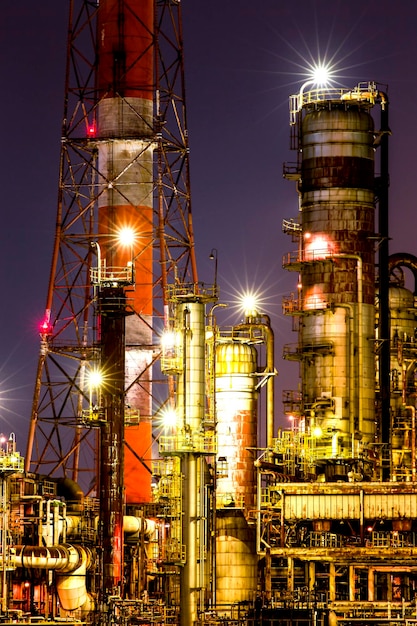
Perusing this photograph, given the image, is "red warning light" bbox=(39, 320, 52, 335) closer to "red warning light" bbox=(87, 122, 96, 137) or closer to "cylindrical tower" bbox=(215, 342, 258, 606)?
"cylindrical tower" bbox=(215, 342, 258, 606)

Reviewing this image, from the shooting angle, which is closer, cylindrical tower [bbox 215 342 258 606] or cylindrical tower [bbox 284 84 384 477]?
cylindrical tower [bbox 215 342 258 606]

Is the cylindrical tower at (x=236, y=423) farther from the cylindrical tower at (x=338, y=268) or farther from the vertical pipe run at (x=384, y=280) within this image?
the vertical pipe run at (x=384, y=280)

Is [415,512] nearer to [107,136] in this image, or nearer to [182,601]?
[182,601]

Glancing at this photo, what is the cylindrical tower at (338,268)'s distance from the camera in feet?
308

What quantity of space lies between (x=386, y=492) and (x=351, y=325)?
11.1 metres

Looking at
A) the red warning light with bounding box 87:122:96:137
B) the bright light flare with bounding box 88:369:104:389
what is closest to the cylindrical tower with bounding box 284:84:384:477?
the red warning light with bounding box 87:122:96:137

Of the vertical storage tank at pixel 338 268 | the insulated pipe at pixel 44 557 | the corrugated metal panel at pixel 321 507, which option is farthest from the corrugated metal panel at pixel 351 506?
the insulated pipe at pixel 44 557

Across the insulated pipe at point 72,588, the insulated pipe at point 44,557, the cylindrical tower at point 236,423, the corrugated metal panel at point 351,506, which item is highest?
the cylindrical tower at point 236,423

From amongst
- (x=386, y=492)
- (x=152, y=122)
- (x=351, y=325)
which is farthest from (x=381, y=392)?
(x=152, y=122)

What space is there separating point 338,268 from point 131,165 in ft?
42.1

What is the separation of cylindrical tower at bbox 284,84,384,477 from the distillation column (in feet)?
27.3

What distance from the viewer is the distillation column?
98438mm

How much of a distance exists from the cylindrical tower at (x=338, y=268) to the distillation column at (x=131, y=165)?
327 inches

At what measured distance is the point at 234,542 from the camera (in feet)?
290
